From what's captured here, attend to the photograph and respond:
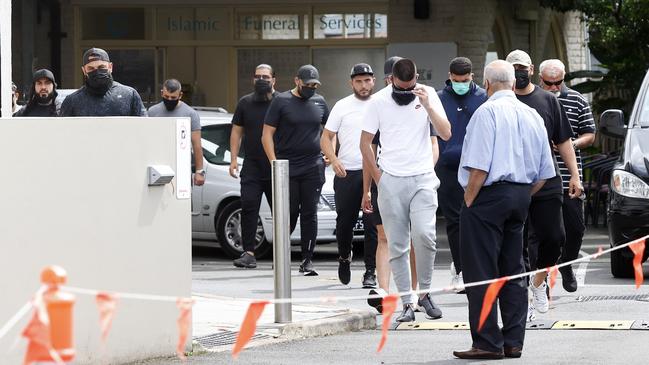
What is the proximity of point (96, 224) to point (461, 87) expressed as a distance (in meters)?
3.87

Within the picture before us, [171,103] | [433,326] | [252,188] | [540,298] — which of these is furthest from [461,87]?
[171,103]

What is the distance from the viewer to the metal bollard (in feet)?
33.9

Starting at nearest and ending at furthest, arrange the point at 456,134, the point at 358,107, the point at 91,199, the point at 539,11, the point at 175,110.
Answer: the point at 91,199, the point at 456,134, the point at 358,107, the point at 175,110, the point at 539,11

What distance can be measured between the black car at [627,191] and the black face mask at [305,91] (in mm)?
2596

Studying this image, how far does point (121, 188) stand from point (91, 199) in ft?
0.78

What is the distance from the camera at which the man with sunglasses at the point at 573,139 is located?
11617 mm

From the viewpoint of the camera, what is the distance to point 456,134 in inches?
455

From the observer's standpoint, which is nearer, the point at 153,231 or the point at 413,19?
the point at 153,231

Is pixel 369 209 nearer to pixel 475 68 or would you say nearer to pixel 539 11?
pixel 475 68

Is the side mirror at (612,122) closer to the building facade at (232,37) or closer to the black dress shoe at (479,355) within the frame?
the black dress shoe at (479,355)

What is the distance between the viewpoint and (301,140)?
14.3 m

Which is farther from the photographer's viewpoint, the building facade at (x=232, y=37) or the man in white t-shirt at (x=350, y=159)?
the building facade at (x=232, y=37)

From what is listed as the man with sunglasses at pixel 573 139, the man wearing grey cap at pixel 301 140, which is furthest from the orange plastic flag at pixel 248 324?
the man wearing grey cap at pixel 301 140

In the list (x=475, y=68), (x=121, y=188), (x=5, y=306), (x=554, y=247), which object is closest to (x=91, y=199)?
(x=121, y=188)
